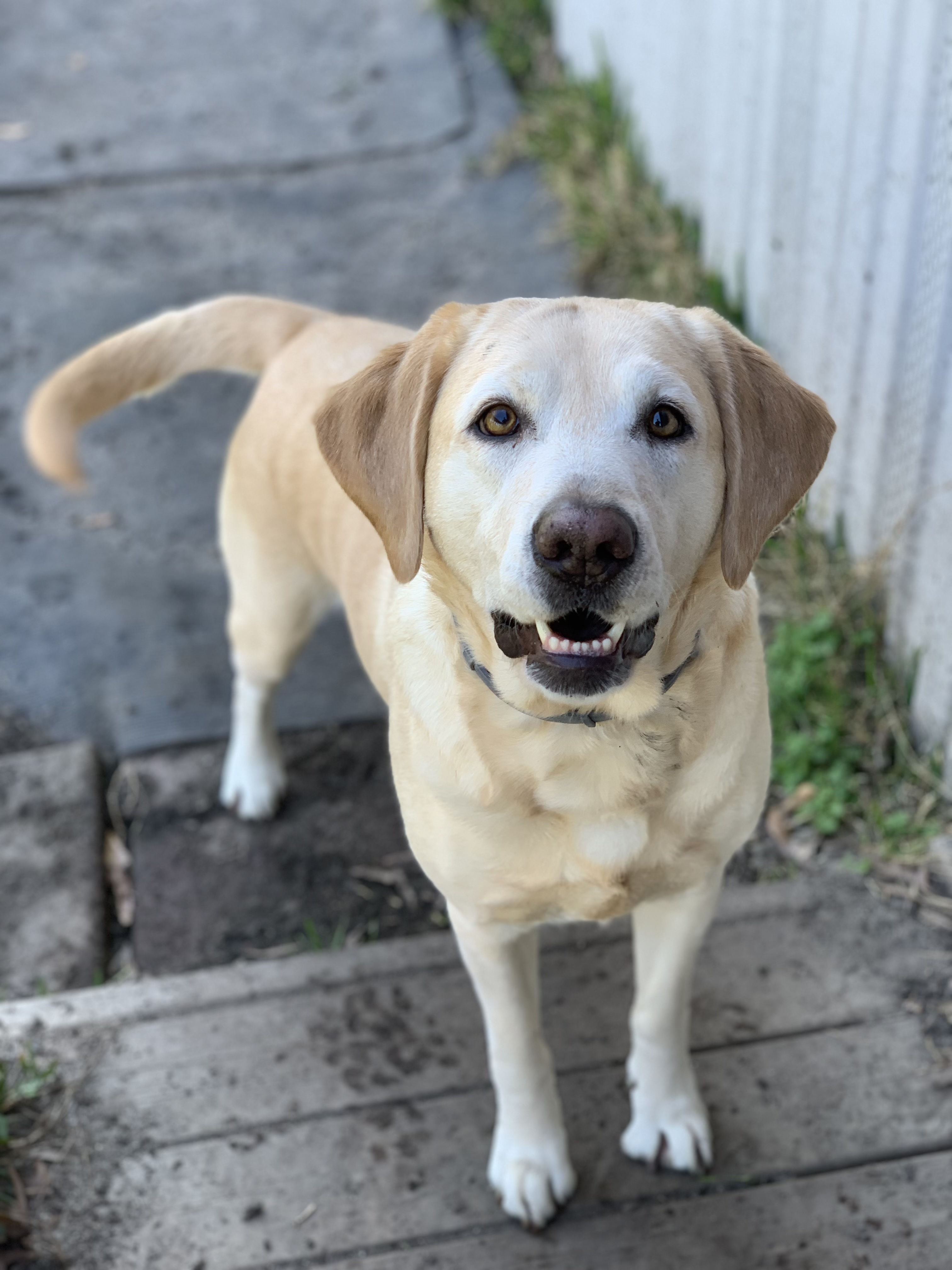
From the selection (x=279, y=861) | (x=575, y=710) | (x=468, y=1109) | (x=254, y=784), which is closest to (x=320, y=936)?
(x=279, y=861)

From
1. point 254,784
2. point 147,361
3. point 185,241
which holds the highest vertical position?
point 147,361

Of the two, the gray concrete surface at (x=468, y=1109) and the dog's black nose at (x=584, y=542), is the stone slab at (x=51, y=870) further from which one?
the dog's black nose at (x=584, y=542)

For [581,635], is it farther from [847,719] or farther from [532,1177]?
[847,719]

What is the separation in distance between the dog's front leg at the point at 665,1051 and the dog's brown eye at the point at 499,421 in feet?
3.04

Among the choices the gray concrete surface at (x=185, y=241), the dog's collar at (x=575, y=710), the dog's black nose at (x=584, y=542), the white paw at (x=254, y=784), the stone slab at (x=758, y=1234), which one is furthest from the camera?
the gray concrete surface at (x=185, y=241)

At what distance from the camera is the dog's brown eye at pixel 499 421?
5.61 feet

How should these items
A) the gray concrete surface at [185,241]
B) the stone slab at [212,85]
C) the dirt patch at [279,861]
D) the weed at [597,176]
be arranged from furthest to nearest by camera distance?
the stone slab at [212,85]
the weed at [597,176]
the gray concrete surface at [185,241]
the dirt patch at [279,861]

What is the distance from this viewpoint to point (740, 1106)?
7.68ft

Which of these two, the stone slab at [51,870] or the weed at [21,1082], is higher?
the weed at [21,1082]

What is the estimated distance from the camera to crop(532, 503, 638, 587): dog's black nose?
4.95 ft

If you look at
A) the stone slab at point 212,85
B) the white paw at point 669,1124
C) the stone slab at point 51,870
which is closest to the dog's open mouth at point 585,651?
the white paw at point 669,1124

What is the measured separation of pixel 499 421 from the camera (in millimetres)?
1723

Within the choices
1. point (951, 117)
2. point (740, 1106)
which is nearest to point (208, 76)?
point (951, 117)

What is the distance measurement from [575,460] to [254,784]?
1968mm
